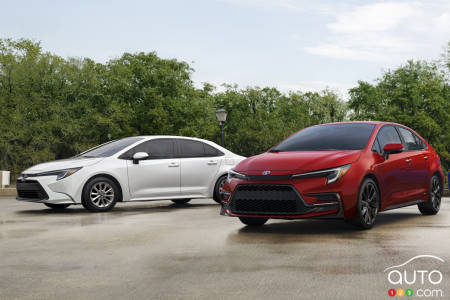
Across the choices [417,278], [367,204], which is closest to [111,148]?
[367,204]

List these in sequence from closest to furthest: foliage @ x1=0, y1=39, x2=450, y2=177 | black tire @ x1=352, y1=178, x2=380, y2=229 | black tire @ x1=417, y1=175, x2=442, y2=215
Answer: black tire @ x1=352, y1=178, x2=380, y2=229, black tire @ x1=417, y1=175, x2=442, y2=215, foliage @ x1=0, y1=39, x2=450, y2=177

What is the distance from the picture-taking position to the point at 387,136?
9.78 m

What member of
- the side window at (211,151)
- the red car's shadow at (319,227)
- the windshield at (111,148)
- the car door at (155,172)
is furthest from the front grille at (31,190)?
the red car's shadow at (319,227)

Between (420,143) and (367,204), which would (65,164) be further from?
(420,143)

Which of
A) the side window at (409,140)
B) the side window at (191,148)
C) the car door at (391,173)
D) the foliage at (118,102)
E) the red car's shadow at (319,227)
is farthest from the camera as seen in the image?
the foliage at (118,102)

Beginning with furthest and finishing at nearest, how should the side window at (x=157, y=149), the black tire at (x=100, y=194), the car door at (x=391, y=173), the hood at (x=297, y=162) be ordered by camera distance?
the side window at (x=157, y=149) < the black tire at (x=100, y=194) < the car door at (x=391, y=173) < the hood at (x=297, y=162)

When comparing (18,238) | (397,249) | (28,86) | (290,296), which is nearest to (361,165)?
(397,249)

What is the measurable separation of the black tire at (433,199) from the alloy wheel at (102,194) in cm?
588

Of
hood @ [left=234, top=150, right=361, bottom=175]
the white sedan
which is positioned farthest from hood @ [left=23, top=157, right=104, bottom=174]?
hood @ [left=234, top=150, right=361, bottom=175]

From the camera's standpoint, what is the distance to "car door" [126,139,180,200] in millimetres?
12812

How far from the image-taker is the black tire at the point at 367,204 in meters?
8.38

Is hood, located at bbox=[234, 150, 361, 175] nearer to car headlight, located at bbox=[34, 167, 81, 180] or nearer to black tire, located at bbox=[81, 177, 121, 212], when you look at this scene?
black tire, located at bbox=[81, 177, 121, 212]

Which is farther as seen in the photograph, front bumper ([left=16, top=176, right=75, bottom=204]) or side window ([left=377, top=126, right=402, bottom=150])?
front bumper ([left=16, top=176, right=75, bottom=204])

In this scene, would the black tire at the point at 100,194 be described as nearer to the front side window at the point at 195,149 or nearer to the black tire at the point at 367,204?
the front side window at the point at 195,149
